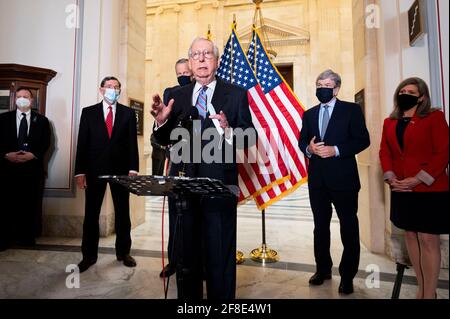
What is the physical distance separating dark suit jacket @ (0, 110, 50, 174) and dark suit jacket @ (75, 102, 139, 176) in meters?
1.09

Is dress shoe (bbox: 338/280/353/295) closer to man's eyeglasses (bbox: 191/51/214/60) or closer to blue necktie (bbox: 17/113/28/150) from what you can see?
man's eyeglasses (bbox: 191/51/214/60)

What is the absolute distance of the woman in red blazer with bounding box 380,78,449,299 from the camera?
184 centimetres

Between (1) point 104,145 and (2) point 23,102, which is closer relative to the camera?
(1) point 104,145

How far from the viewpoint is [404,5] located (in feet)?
10.1

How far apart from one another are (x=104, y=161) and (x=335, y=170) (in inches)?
91.2

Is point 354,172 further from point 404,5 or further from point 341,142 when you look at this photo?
point 404,5

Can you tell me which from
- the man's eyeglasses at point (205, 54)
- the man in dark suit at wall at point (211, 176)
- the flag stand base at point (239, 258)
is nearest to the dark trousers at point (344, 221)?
the flag stand base at point (239, 258)

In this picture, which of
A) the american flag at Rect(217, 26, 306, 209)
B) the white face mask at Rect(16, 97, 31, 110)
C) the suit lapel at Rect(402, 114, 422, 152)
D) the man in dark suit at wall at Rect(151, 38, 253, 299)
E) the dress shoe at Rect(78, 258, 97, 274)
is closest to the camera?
the man in dark suit at wall at Rect(151, 38, 253, 299)

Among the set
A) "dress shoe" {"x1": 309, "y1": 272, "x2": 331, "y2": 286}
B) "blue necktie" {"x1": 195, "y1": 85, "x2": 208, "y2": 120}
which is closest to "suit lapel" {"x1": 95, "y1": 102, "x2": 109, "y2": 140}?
"blue necktie" {"x1": 195, "y1": 85, "x2": 208, "y2": 120}

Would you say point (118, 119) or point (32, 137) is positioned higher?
point (118, 119)

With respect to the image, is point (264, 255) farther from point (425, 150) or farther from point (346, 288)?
point (425, 150)

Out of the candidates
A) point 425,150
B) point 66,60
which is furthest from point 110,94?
point 425,150

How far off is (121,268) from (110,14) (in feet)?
11.8

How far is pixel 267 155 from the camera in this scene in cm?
335
